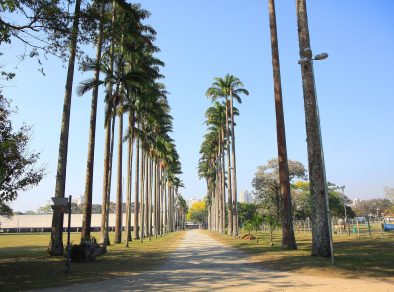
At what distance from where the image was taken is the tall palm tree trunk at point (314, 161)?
15741 millimetres

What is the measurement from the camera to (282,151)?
72.6ft

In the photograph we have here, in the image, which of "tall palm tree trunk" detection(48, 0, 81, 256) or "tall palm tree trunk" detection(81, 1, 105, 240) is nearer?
"tall palm tree trunk" detection(48, 0, 81, 256)

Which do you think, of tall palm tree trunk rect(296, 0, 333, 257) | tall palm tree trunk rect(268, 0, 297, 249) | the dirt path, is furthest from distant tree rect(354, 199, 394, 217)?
the dirt path

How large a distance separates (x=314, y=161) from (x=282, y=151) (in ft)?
19.2

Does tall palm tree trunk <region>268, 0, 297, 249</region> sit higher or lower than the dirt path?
higher

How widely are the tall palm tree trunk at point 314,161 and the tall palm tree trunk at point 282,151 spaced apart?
5.06 metres

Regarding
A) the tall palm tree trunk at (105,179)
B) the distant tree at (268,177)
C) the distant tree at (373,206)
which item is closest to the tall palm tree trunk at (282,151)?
the tall palm tree trunk at (105,179)

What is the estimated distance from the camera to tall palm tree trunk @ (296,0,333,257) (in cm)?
1574

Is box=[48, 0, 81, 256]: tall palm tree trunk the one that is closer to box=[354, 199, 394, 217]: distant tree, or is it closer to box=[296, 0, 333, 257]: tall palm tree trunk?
box=[296, 0, 333, 257]: tall palm tree trunk

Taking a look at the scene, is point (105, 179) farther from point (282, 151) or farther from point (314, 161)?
point (314, 161)

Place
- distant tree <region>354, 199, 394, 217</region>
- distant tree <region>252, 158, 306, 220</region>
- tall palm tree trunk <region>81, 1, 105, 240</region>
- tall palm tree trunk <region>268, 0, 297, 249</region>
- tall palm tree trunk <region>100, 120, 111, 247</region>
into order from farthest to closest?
distant tree <region>354, 199, 394, 217</region>, distant tree <region>252, 158, 306, 220</region>, tall palm tree trunk <region>100, 120, 111, 247</region>, tall palm tree trunk <region>81, 1, 105, 240</region>, tall palm tree trunk <region>268, 0, 297, 249</region>

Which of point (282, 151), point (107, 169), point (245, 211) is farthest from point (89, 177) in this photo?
point (245, 211)

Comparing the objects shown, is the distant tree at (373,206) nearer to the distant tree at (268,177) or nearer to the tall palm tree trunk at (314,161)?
the distant tree at (268,177)

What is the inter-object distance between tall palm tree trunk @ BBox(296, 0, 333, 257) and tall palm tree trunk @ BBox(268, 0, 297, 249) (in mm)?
5062
